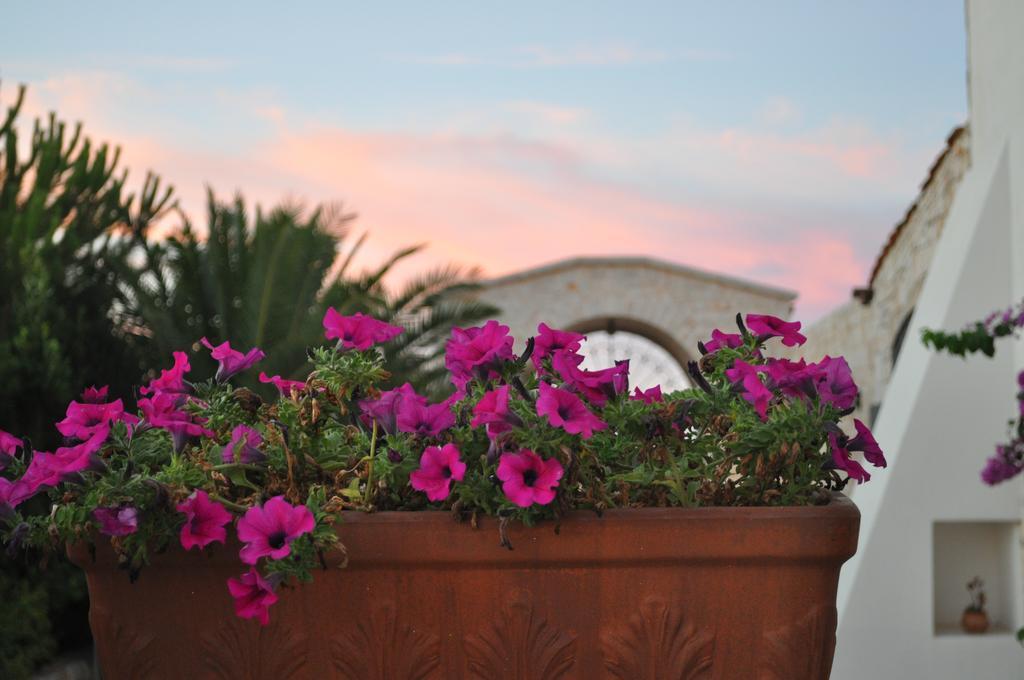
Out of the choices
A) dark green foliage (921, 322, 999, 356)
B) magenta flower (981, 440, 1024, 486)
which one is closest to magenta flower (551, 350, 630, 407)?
dark green foliage (921, 322, 999, 356)

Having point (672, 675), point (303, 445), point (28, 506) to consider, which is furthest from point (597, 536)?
point (28, 506)

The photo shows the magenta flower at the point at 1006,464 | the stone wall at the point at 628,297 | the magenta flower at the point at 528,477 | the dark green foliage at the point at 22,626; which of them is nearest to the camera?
the magenta flower at the point at 528,477

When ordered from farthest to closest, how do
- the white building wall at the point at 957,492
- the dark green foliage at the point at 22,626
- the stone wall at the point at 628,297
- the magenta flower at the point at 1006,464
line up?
the stone wall at the point at 628,297 < the white building wall at the point at 957,492 < the dark green foliage at the point at 22,626 < the magenta flower at the point at 1006,464

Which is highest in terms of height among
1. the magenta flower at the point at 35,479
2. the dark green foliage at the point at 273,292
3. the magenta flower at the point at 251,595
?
the dark green foliage at the point at 273,292

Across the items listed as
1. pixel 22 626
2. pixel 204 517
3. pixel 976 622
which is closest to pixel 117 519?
pixel 204 517

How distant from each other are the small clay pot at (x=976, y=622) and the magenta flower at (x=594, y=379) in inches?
166

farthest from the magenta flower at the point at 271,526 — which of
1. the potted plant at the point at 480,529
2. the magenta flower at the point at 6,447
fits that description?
the magenta flower at the point at 6,447

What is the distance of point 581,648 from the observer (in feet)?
4.55

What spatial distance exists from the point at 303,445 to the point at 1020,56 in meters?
4.53

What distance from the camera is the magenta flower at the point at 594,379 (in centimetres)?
144

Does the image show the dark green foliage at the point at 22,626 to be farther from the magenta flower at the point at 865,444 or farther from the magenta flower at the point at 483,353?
the magenta flower at the point at 865,444

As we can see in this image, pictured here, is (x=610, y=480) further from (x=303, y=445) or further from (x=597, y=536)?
(x=303, y=445)

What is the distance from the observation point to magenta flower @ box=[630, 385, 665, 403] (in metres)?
1.56

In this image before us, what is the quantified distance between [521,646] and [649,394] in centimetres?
43
